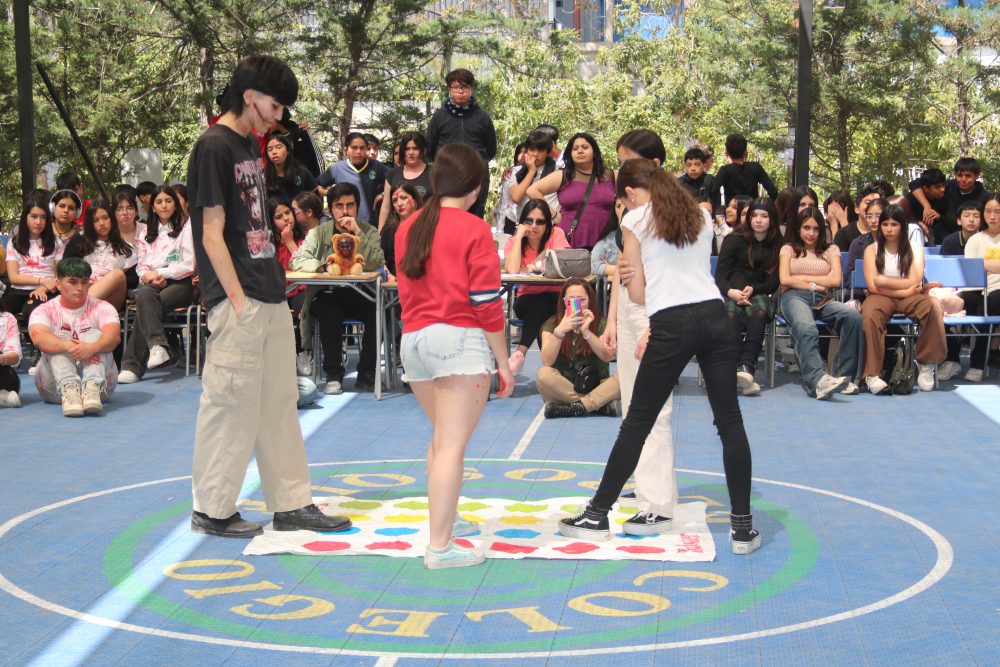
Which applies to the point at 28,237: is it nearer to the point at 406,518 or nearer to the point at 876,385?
the point at 406,518

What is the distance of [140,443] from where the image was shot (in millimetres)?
8445

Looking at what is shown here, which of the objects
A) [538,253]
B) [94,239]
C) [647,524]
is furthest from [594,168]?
[647,524]

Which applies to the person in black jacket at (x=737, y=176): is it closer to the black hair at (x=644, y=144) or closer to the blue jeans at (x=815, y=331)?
the blue jeans at (x=815, y=331)

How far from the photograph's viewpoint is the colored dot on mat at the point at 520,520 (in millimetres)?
6254

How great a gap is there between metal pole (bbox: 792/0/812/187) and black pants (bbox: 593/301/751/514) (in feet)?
27.0

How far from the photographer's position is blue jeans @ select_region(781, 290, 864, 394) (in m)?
10.4

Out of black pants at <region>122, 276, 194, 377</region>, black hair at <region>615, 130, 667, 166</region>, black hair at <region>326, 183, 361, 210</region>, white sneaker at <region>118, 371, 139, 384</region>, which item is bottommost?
white sneaker at <region>118, 371, 139, 384</region>

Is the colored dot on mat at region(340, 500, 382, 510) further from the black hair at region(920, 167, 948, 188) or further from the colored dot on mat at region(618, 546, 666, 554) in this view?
the black hair at region(920, 167, 948, 188)

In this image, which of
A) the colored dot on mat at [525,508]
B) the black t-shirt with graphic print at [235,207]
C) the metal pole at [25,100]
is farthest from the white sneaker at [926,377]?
the metal pole at [25,100]

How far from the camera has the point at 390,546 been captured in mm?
5812

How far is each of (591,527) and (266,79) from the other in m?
2.40

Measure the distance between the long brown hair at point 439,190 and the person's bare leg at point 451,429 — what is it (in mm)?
471

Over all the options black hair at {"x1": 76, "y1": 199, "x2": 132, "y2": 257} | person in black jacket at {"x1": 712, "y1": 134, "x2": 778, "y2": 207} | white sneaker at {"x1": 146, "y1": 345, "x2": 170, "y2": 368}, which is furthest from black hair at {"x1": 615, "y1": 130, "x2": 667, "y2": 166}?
person in black jacket at {"x1": 712, "y1": 134, "x2": 778, "y2": 207}

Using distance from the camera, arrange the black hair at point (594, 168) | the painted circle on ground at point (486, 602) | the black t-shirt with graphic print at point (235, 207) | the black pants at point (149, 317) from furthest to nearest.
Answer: the black pants at point (149, 317) → the black hair at point (594, 168) → the black t-shirt with graphic print at point (235, 207) → the painted circle on ground at point (486, 602)
